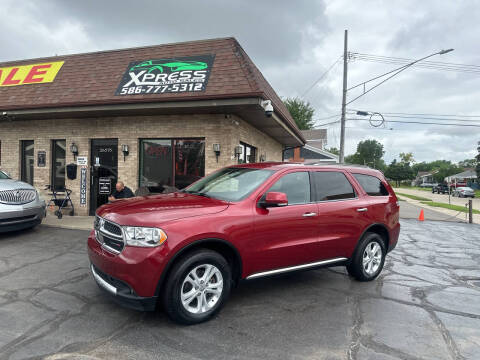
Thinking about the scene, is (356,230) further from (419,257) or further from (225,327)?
(419,257)

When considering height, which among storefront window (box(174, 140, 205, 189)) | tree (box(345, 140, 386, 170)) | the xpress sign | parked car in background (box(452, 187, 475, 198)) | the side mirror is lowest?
parked car in background (box(452, 187, 475, 198))

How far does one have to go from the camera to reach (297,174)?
13.0 ft

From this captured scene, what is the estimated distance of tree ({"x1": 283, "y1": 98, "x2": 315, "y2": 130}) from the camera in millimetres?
44156

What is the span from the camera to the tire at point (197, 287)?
286 cm

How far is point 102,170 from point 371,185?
8143 mm

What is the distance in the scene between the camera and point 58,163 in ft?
33.0

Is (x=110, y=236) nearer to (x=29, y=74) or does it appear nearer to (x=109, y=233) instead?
(x=109, y=233)

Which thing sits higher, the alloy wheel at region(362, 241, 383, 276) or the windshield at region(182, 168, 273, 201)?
the windshield at region(182, 168, 273, 201)

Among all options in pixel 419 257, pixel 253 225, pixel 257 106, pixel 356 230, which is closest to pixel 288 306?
pixel 253 225

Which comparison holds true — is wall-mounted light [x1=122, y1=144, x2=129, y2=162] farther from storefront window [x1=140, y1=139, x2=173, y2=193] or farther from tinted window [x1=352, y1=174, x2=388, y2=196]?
tinted window [x1=352, y1=174, x2=388, y2=196]

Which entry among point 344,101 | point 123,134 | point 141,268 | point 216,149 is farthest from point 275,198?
point 344,101

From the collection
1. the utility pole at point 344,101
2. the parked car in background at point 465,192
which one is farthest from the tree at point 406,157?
the utility pole at point 344,101

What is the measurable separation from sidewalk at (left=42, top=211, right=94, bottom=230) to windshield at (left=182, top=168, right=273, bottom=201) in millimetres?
4956

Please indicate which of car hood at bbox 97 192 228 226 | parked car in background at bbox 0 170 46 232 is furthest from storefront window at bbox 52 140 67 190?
car hood at bbox 97 192 228 226
